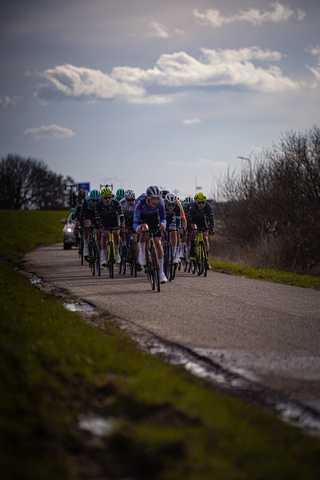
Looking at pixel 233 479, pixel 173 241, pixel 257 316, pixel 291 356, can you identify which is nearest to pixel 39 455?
pixel 233 479

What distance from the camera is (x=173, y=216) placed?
47.2 feet

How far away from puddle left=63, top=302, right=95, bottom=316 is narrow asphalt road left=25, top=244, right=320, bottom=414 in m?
0.28

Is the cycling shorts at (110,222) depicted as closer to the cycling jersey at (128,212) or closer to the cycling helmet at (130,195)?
the cycling jersey at (128,212)

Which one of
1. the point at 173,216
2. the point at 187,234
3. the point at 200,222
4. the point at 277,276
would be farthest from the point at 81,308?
the point at 277,276

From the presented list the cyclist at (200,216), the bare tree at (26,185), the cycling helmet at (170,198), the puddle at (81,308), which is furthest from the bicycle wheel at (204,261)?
the bare tree at (26,185)

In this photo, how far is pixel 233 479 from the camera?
2.80m

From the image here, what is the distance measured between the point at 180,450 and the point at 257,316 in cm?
535

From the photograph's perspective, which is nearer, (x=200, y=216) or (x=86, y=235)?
(x=200, y=216)

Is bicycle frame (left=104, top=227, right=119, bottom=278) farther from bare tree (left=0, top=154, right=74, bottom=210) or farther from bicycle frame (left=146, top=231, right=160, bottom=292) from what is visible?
bare tree (left=0, top=154, right=74, bottom=210)

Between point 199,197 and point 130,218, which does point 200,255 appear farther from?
point 130,218

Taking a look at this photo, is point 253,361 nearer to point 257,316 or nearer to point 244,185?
point 257,316

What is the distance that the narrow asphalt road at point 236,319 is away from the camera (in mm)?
5297

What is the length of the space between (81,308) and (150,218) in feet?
11.8

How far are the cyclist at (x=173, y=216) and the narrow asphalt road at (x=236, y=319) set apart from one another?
2.73 ft
